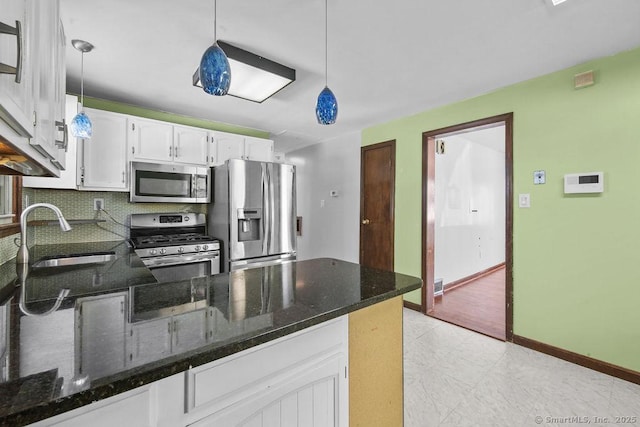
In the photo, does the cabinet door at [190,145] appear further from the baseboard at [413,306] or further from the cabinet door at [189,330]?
the baseboard at [413,306]

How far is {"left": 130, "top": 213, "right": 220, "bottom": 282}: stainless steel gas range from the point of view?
8.54ft

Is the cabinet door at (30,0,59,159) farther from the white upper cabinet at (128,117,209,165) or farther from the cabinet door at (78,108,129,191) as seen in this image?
the white upper cabinet at (128,117,209,165)

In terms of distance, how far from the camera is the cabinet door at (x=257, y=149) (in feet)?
11.8

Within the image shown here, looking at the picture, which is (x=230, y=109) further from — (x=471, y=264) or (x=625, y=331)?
(x=471, y=264)

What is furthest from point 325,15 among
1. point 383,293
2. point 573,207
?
point 573,207

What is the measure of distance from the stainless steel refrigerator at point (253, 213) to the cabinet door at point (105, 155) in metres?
0.89

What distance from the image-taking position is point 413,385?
1.97m

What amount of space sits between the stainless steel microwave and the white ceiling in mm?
721

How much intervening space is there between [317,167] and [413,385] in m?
3.55

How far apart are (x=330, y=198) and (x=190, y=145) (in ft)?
7.26

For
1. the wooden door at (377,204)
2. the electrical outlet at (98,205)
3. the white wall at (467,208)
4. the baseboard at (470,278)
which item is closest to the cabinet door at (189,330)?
the electrical outlet at (98,205)

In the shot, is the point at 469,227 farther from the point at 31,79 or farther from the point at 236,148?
the point at 31,79

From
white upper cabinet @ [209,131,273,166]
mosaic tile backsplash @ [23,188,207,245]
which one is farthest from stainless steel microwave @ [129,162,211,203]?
mosaic tile backsplash @ [23,188,207,245]

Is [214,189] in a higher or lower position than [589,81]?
lower
